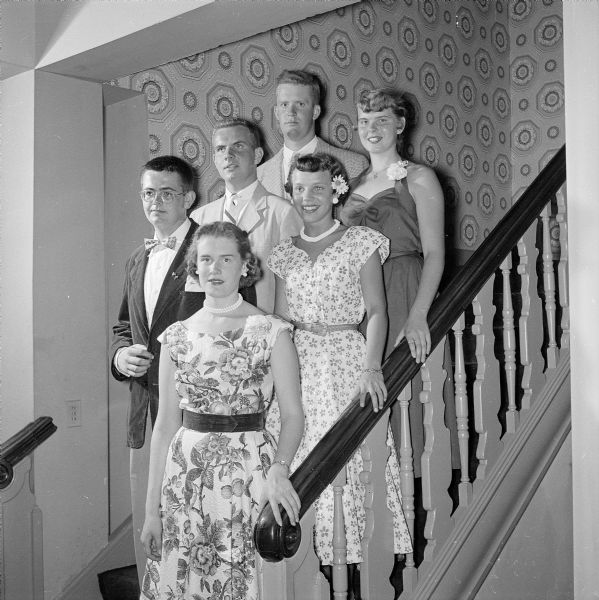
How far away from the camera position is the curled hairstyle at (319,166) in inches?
83.7

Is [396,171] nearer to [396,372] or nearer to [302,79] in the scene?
[302,79]

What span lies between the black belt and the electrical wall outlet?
0.54 meters

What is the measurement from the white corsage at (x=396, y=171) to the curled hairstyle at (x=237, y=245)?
17.1 inches

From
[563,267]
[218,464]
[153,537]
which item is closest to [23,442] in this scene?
[153,537]

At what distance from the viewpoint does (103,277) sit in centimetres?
242

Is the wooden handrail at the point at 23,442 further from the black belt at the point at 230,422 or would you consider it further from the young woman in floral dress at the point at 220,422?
the black belt at the point at 230,422

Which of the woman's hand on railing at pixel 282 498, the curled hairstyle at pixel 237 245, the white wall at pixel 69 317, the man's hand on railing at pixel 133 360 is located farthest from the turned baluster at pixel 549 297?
the white wall at pixel 69 317

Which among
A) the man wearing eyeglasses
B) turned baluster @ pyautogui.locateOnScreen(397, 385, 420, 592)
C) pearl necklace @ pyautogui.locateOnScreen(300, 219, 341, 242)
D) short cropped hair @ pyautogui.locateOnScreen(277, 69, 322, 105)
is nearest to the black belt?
the man wearing eyeglasses

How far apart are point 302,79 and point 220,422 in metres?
1.01

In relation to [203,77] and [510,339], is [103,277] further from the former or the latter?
[510,339]

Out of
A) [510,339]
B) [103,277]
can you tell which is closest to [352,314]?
[510,339]

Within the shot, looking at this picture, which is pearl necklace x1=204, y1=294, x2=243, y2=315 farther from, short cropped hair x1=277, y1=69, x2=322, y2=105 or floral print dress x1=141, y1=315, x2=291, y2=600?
short cropped hair x1=277, y1=69, x2=322, y2=105

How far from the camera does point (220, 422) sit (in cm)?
205

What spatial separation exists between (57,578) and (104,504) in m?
0.26
